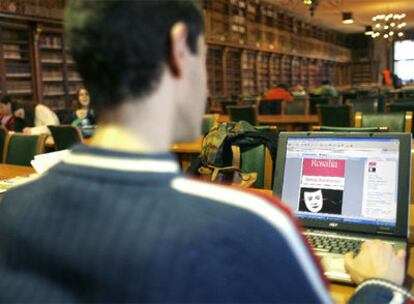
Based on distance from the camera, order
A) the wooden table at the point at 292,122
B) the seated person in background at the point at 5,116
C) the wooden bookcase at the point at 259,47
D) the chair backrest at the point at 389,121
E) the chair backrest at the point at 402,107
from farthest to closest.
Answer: the wooden bookcase at the point at 259,47 < the wooden table at the point at 292,122 < the seated person in background at the point at 5,116 < the chair backrest at the point at 402,107 < the chair backrest at the point at 389,121

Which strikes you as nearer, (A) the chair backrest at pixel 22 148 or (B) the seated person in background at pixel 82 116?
(A) the chair backrest at pixel 22 148

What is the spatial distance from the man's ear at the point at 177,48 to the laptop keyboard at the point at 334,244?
822 mm

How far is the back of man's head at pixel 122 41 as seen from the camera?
2.06 feet

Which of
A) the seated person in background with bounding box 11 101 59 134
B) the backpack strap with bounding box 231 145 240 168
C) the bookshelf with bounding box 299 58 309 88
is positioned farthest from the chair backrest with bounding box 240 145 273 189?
the bookshelf with bounding box 299 58 309 88

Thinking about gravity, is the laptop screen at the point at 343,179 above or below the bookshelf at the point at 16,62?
below

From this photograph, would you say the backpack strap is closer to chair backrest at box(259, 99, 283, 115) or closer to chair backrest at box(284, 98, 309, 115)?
chair backrest at box(284, 98, 309, 115)

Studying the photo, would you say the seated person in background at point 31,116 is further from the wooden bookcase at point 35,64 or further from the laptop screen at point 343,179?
the laptop screen at point 343,179

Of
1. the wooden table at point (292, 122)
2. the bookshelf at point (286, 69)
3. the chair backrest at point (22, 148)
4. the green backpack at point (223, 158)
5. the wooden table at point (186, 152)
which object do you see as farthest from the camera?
the bookshelf at point (286, 69)

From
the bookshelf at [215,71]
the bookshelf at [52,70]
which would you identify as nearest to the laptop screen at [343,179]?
the bookshelf at [52,70]

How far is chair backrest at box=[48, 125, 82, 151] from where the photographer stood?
170 inches

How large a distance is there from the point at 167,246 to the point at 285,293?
16cm

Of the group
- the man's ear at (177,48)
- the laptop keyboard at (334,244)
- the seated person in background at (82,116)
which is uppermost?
the man's ear at (177,48)

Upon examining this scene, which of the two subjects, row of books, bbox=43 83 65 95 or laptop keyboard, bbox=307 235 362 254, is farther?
row of books, bbox=43 83 65 95

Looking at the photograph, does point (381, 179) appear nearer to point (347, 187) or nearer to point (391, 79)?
point (347, 187)
